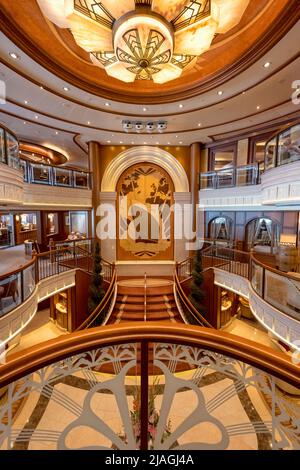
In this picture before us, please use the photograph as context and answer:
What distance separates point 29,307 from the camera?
545cm

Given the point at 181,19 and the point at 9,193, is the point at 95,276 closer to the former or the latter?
the point at 9,193

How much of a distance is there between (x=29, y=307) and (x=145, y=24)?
6.11 metres

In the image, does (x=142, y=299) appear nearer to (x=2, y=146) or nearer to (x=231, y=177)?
(x=231, y=177)

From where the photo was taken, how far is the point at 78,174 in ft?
30.8

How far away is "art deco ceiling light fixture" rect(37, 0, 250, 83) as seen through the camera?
3.29 m

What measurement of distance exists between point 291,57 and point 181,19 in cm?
282

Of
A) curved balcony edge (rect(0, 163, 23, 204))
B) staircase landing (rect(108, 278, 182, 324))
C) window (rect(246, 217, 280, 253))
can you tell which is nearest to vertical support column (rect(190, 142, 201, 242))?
window (rect(246, 217, 280, 253))

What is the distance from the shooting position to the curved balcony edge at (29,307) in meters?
4.49

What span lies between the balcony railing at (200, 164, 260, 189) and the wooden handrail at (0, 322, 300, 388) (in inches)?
302

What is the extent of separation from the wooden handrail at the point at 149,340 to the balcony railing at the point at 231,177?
7.68 m

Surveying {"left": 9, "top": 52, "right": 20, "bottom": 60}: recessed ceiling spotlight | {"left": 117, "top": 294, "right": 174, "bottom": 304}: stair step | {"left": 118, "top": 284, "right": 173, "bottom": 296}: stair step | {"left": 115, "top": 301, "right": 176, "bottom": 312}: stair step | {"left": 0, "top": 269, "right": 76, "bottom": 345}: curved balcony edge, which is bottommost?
{"left": 115, "top": 301, "right": 176, "bottom": 312}: stair step

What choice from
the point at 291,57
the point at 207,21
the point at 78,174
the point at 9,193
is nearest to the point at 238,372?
the point at 207,21

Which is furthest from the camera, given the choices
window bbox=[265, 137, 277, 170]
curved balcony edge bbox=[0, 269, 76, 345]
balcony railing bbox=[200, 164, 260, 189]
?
balcony railing bbox=[200, 164, 260, 189]

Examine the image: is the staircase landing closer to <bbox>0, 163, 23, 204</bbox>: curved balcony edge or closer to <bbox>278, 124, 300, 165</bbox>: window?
<bbox>0, 163, 23, 204</bbox>: curved balcony edge
